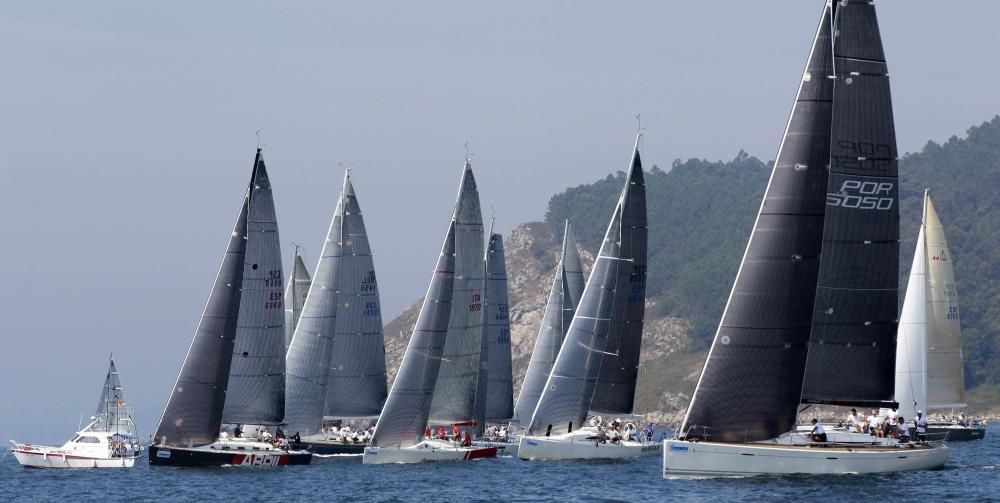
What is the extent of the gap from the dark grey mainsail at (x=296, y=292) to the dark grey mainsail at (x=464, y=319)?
380 inches

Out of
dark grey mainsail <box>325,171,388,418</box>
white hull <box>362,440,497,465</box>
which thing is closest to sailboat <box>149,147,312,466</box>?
white hull <box>362,440,497,465</box>

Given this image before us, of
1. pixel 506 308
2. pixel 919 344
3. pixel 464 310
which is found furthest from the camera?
pixel 506 308

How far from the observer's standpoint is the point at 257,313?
6022cm

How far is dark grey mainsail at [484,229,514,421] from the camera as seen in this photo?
75.8 meters

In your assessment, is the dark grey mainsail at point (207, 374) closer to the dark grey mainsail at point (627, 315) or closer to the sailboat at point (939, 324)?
the dark grey mainsail at point (627, 315)

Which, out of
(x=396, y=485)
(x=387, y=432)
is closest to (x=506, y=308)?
(x=387, y=432)

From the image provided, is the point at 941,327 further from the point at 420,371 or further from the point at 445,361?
the point at 420,371

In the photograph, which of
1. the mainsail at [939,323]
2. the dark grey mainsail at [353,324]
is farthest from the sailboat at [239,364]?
the mainsail at [939,323]

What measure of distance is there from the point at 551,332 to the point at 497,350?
3.25m

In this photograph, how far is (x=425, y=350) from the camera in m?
61.8

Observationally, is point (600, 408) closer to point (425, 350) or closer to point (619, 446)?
point (619, 446)

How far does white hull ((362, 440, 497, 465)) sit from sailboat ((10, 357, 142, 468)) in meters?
11.2

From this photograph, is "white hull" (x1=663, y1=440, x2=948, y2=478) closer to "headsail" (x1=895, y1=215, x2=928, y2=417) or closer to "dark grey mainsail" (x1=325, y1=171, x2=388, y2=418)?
"headsail" (x1=895, y1=215, x2=928, y2=417)

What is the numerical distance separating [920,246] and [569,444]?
68.6ft
